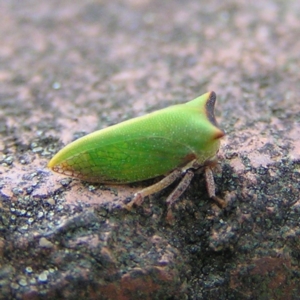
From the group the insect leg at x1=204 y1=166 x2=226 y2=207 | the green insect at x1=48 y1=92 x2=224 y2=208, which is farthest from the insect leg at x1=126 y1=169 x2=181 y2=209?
the insect leg at x1=204 y1=166 x2=226 y2=207

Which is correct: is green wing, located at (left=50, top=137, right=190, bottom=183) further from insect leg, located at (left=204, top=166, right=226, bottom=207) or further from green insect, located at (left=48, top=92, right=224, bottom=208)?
insect leg, located at (left=204, top=166, right=226, bottom=207)

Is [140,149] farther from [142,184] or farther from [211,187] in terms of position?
[211,187]

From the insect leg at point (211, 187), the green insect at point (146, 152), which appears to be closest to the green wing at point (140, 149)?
the green insect at point (146, 152)

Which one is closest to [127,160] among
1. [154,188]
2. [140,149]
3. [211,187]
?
[140,149]

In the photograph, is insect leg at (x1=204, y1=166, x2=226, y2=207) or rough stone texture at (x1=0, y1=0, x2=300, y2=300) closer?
rough stone texture at (x1=0, y1=0, x2=300, y2=300)

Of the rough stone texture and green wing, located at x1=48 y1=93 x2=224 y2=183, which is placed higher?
green wing, located at x1=48 y1=93 x2=224 y2=183

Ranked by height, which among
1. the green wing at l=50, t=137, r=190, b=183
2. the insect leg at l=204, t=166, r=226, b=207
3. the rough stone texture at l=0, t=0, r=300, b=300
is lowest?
the rough stone texture at l=0, t=0, r=300, b=300

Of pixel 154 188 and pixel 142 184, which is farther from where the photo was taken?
pixel 142 184
